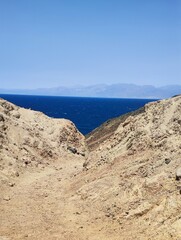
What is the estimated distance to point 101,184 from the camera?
30.9 meters

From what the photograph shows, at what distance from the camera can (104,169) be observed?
34656 mm

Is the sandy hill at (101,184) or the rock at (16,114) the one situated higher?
the rock at (16,114)

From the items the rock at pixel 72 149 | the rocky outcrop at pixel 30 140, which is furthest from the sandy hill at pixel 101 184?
the rock at pixel 72 149

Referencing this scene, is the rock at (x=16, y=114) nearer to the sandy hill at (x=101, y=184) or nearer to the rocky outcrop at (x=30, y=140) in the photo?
the rocky outcrop at (x=30, y=140)

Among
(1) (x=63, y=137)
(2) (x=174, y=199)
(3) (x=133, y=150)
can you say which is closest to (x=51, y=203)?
(3) (x=133, y=150)

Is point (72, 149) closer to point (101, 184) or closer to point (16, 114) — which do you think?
point (16, 114)

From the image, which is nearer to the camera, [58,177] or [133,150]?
[133,150]

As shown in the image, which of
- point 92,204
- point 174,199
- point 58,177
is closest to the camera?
point 174,199

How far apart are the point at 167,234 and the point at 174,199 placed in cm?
292

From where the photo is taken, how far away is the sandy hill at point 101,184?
2406 cm

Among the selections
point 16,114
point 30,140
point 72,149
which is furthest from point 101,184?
point 16,114

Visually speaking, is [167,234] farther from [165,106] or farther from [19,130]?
[19,130]

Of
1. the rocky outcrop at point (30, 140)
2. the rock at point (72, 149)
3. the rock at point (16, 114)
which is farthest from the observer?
the rock at point (72, 149)

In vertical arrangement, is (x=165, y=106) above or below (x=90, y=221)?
above
